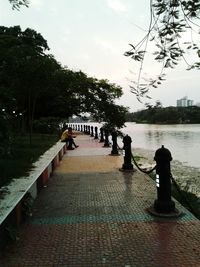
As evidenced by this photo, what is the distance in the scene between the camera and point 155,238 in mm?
6219

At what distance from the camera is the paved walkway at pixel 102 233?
543cm

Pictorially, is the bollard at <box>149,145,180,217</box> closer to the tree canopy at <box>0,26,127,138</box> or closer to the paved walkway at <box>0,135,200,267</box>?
the paved walkway at <box>0,135,200,267</box>

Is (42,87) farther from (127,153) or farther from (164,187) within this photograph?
(164,187)

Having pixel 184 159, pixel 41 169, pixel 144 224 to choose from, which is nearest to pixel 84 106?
pixel 184 159

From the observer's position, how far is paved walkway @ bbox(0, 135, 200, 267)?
17.8 ft

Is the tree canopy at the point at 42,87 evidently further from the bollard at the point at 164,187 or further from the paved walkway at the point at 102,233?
the bollard at the point at 164,187

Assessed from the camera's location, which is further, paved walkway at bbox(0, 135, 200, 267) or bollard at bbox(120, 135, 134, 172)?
bollard at bbox(120, 135, 134, 172)

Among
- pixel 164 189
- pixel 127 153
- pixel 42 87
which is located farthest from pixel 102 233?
pixel 42 87

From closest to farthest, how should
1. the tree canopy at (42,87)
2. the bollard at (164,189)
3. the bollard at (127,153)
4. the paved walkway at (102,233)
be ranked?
1. the paved walkway at (102,233)
2. the bollard at (164,189)
3. the bollard at (127,153)
4. the tree canopy at (42,87)

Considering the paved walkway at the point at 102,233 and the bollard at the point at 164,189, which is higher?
the bollard at the point at 164,189

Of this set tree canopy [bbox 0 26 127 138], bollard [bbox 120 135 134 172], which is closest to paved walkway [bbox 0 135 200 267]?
bollard [bbox 120 135 134 172]

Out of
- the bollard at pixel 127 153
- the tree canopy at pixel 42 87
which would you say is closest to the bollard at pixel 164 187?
the bollard at pixel 127 153

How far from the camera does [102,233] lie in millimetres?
6477

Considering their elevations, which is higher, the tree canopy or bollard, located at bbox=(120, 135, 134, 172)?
the tree canopy
